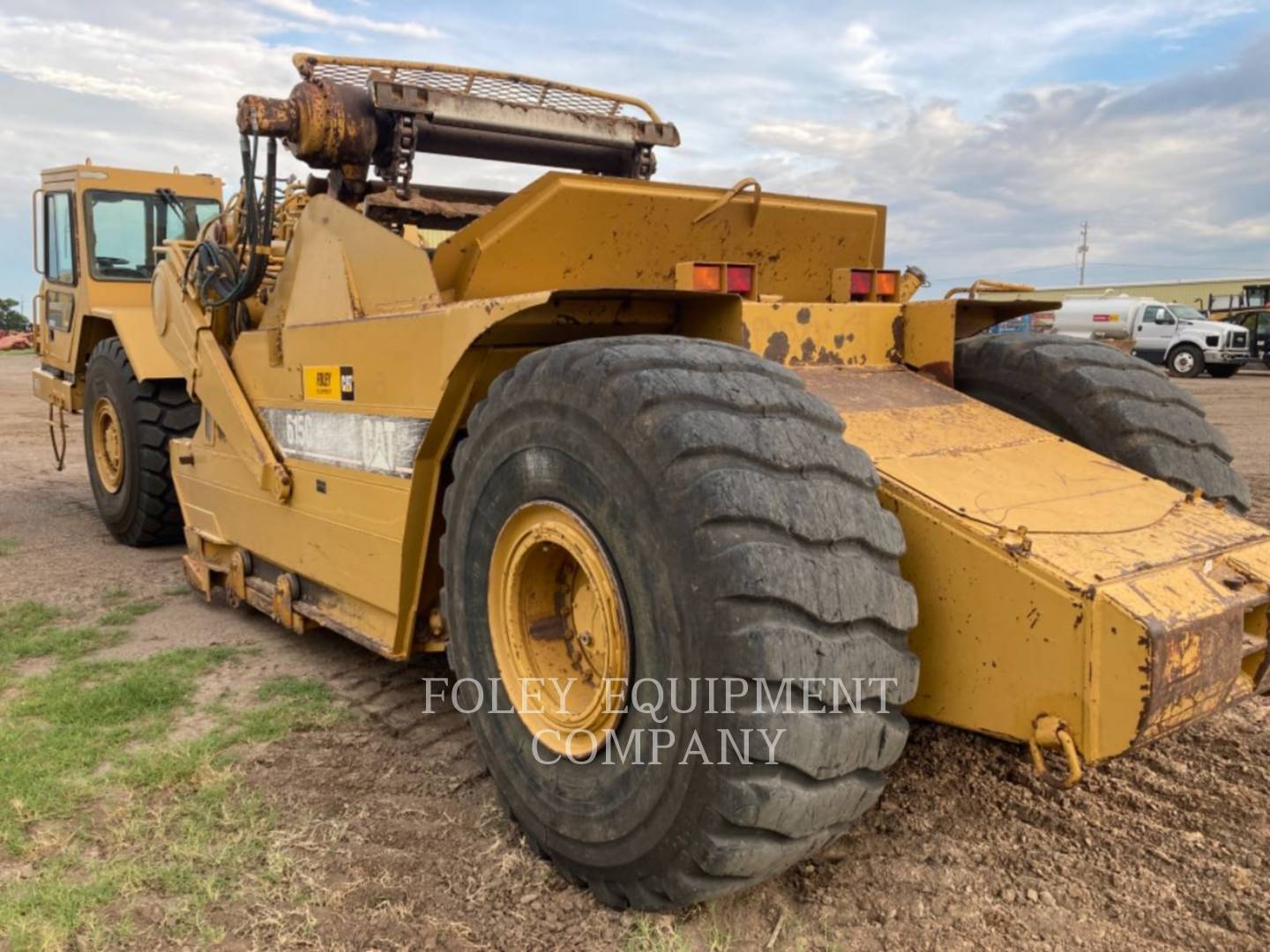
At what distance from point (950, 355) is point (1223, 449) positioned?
3.37 feet

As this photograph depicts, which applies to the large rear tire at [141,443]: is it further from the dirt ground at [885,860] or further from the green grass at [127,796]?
the dirt ground at [885,860]

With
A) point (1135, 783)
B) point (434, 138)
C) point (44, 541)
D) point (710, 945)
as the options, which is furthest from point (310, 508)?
point (44, 541)

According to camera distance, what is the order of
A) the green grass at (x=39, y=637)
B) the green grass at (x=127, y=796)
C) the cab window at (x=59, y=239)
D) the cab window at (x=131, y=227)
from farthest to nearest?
the cab window at (x=59, y=239) < the cab window at (x=131, y=227) < the green grass at (x=39, y=637) < the green grass at (x=127, y=796)

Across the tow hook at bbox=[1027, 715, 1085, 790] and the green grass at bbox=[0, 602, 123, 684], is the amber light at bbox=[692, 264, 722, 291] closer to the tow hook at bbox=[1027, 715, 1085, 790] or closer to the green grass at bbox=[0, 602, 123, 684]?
the tow hook at bbox=[1027, 715, 1085, 790]

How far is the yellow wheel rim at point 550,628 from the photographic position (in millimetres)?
2734

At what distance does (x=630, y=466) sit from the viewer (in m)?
2.42

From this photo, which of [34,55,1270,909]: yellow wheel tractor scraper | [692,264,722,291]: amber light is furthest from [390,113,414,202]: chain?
[692,264,722,291]: amber light

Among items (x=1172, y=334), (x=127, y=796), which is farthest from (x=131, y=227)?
(x=1172, y=334)

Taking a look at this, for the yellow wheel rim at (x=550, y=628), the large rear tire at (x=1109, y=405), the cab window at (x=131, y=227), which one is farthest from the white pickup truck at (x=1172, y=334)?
the yellow wheel rim at (x=550, y=628)

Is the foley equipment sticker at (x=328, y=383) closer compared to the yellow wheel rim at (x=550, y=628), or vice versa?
the yellow wheel rim at (x=550, y=628)

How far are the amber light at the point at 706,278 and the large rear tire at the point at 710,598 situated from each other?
0.66m

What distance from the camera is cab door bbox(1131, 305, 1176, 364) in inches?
1068

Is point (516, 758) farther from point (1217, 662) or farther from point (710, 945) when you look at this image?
point (1217, 662)

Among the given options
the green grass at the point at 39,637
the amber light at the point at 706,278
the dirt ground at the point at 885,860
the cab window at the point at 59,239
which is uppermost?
→ the cab window at the point at 59,239
